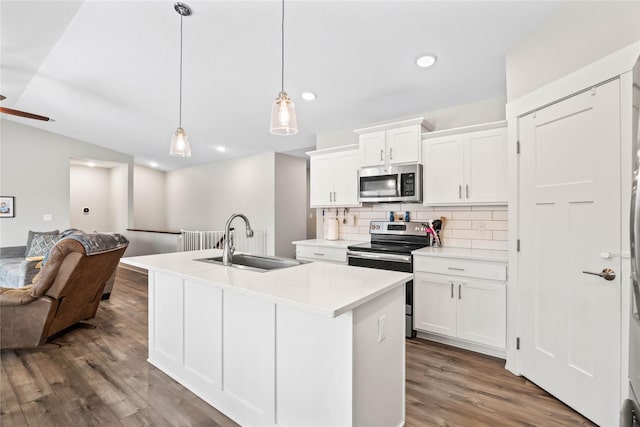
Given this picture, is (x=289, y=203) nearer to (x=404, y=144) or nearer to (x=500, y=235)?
(x=404, y=144)

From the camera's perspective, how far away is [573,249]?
194 centimetres

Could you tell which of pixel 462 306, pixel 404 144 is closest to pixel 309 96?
pixel 404 144

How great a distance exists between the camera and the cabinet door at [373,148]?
3.43 m

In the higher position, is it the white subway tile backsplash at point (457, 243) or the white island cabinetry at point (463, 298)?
the white subway tile backsplash at point (457, 243)

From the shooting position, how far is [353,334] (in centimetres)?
137

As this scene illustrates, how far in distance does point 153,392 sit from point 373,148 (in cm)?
303

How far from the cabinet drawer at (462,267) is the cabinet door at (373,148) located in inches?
47.2

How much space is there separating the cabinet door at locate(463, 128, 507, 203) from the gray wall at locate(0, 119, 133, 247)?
7467 mm

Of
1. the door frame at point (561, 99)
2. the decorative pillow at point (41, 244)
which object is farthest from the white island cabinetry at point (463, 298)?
the decorative pillow at point (41, 244)

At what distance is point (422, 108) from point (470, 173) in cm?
103

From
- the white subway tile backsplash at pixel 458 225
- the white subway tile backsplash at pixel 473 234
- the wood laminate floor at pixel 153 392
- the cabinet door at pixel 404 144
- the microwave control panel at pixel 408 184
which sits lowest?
the wood laminate floor at pixel 153 392

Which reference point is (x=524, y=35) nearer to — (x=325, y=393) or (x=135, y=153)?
(x=325, y=393)

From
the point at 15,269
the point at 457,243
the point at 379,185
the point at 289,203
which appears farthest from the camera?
the point at 289,203

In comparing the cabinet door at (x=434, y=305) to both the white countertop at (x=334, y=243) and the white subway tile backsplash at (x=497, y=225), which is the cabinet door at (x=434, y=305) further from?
the white countertop at (x=334, y=243)
